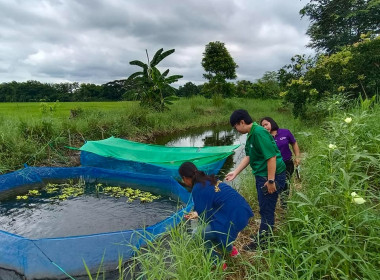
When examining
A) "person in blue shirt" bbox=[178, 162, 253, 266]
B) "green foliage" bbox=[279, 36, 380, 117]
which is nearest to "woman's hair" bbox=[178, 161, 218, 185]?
"person in blue shirt" bbox=[178, 162, 253, 266]

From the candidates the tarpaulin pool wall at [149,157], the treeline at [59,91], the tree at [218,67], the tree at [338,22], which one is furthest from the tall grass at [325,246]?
the treeline at [59,91]

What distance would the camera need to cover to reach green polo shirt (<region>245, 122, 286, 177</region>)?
2006 millimetres

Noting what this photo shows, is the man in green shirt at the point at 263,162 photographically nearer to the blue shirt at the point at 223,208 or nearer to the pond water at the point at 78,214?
the blue shirt at the point at 223,208

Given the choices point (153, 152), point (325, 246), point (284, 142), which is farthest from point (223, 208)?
point (153, 152)

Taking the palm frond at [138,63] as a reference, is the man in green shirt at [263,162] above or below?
below

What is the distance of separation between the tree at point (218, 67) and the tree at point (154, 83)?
6.63 meters

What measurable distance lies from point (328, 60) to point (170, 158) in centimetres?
469

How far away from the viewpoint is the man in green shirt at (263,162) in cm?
202

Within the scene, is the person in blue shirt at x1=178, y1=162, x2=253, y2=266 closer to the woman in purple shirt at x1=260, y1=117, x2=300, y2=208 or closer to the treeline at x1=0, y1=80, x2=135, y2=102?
the woman in purple shirt at x1=260, y1=117, x2=300, y2=208

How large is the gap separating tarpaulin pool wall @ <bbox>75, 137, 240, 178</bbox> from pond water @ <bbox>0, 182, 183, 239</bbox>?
0.63 meters

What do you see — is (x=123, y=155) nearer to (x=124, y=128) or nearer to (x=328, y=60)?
(x=124, y=128)

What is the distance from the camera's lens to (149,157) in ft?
16.0

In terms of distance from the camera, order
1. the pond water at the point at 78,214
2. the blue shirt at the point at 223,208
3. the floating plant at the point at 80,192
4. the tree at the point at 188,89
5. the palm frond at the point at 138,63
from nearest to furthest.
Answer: the blue shirt at the point at 223,208
the pond water at the point at 78,214
the floating plant at the point at 80,192
the palm frond at the point at 138,63
the tree at the point at 188,89

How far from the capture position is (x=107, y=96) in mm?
28594
